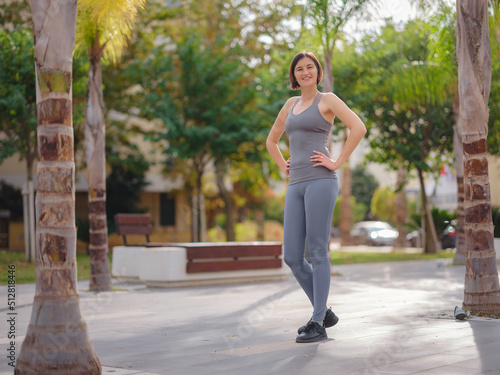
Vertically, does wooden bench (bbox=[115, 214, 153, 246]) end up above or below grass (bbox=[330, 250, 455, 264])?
above

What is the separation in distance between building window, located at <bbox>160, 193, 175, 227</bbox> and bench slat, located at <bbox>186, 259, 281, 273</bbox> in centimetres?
2046

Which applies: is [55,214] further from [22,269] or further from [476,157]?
[22,269]

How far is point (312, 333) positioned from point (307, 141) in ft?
4.91

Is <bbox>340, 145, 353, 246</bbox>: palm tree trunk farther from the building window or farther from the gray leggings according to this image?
the gray leggings

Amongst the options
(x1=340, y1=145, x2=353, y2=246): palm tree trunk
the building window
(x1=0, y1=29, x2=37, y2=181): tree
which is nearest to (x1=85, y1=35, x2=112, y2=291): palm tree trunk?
(x1=0, y1=29, x2=37, y2=181): tree

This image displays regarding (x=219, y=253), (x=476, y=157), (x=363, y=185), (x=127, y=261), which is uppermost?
(x=363, y=185)

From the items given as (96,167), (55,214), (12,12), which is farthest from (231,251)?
(12,12)

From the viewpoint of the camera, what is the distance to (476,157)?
726cm

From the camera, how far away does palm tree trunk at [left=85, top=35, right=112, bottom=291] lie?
11.1 meters

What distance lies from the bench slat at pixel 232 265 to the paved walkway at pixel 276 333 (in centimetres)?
105

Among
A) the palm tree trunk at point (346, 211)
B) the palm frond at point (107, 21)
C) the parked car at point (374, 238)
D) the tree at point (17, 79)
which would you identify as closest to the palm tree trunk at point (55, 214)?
the palm frond at point (107, 21)

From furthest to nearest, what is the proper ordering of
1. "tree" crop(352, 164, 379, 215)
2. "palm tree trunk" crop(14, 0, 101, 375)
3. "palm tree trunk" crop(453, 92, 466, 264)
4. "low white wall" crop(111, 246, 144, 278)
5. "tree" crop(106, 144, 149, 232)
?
"tree" crop(352, 164, 379, 215) < "tree" crop(106, 144, 149, 232) < "palm tree trunk" crop(453, 92, 466, 264) < "low white wall" crop(111, 246, 144, 278) < "palm tree trunk" crop(14, 0, 101, 375)

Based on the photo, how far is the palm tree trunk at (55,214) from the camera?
4320mm

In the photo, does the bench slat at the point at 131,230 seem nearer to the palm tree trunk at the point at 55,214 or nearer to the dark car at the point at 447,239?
the palm tree trunk at the point at 55,214
